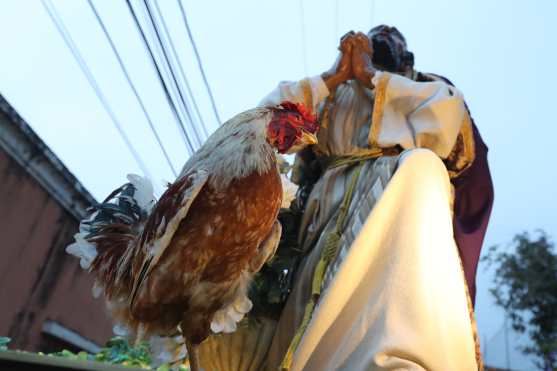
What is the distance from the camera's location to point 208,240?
0.96 meters

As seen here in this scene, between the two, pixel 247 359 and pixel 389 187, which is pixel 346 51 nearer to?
pixel 389 187

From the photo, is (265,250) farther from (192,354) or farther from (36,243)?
(36,243)

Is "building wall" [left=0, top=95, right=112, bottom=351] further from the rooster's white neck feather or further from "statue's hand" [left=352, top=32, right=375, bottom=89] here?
the rooster's white neck feather

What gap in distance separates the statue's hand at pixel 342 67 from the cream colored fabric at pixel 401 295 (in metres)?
0.50

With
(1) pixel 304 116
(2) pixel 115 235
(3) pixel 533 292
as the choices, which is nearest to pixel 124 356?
(2) pixel 115 235

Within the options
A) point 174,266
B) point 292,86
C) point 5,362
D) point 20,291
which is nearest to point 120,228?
point 174,266

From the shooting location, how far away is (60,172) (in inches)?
147

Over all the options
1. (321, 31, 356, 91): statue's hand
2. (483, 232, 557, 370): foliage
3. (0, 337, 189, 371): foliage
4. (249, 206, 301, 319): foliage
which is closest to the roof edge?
(0, 337, 189, 371): foliage

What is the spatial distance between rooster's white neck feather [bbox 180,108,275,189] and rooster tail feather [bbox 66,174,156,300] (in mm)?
218

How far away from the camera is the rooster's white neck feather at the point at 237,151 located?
0.98 m

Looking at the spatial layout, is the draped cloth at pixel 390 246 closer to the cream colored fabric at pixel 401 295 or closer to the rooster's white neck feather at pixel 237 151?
the cream colored fabric at pixel 401 295

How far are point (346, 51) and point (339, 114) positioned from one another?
0.25 metres

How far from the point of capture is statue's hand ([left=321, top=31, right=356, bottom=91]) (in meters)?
1.76

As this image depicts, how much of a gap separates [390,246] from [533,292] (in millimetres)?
8055
